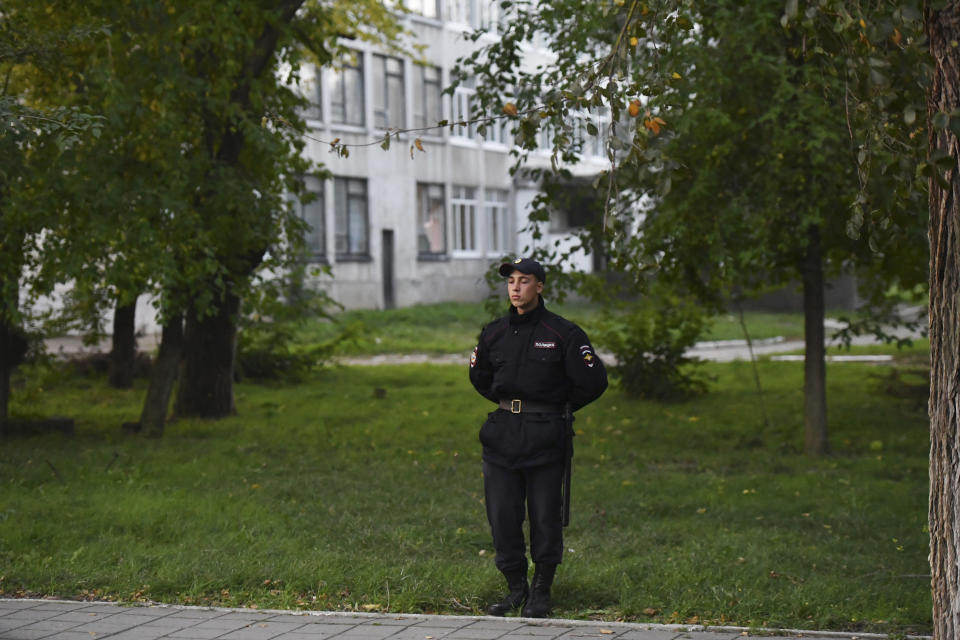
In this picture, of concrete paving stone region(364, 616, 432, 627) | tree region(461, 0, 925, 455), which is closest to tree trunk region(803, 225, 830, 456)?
tree region(461, 0, 925, 455)

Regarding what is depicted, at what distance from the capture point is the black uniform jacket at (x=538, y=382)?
22.7 ft

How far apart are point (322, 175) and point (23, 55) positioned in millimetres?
5651

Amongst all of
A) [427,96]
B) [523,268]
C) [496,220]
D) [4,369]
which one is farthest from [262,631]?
[496,220]

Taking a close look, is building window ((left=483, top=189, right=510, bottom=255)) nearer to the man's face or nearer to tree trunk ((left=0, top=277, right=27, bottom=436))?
tree trunk ((left=0, top=277, right=27, bottom=436))

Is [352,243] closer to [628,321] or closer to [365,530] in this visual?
[628,321]

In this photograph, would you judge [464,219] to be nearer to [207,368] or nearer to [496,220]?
[496,220]

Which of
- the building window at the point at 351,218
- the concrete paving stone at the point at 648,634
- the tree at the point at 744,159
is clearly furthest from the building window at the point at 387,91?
the concrete paving stone at the point at 648,634

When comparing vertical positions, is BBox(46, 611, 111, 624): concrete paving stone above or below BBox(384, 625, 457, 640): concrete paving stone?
above

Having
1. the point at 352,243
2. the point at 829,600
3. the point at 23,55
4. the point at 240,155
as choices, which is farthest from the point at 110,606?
the point at 352,243

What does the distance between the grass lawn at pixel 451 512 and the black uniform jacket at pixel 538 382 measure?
957 mm

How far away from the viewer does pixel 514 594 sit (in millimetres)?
7172

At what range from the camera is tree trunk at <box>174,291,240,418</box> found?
16.3m

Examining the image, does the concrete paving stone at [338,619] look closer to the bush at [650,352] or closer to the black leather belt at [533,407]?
the black leather belt at [533,407]

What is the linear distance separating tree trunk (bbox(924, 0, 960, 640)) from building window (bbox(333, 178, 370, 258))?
32.1 meters
